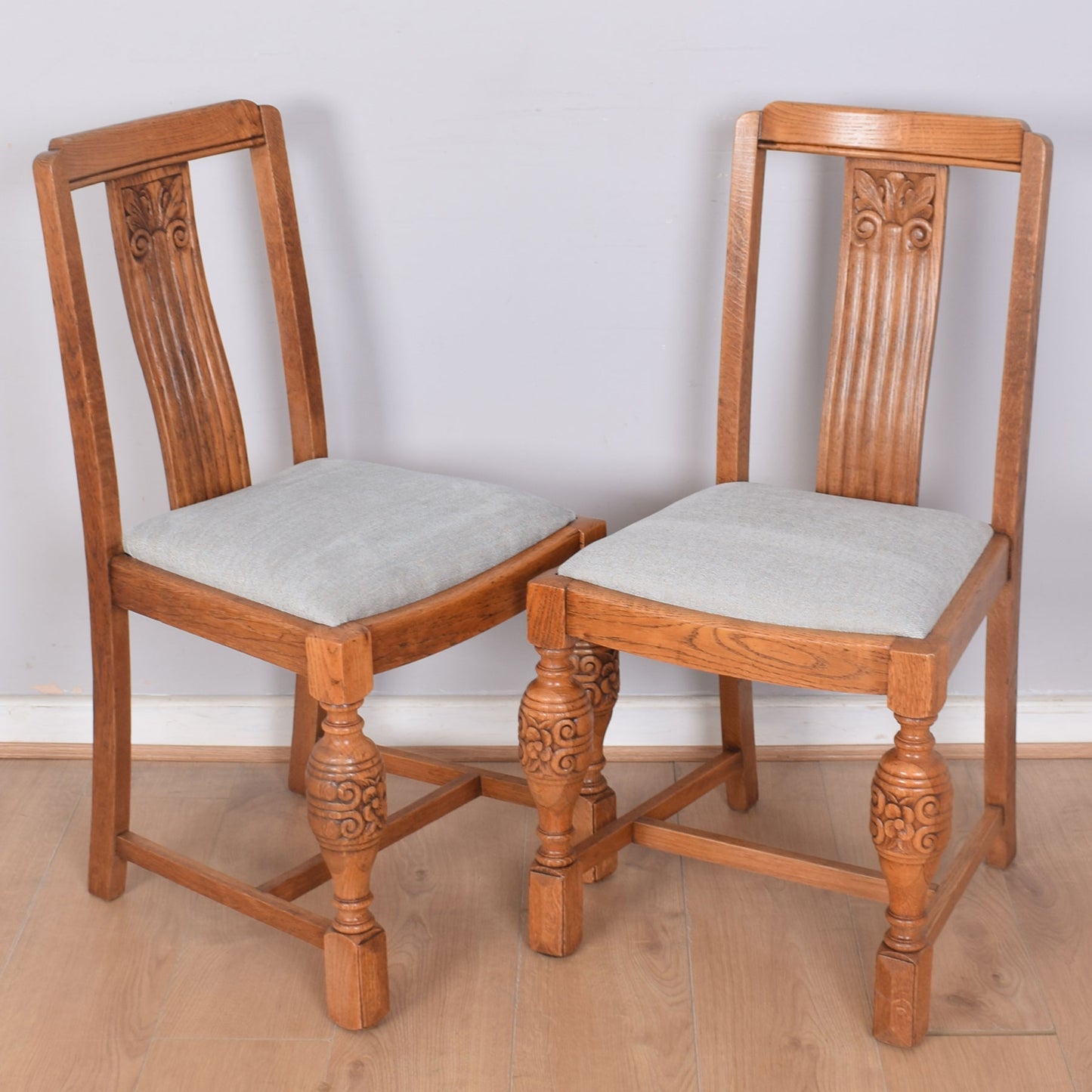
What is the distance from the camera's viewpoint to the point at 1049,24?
1762 millimetres

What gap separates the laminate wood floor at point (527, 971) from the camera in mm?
1479

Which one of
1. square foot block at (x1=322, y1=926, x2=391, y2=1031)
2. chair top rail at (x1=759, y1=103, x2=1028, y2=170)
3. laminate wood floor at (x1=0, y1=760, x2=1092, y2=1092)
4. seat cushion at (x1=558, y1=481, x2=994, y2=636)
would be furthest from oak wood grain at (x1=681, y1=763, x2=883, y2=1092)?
chair top rail at (x1=759, y1=103, x2=1028, y2=170)

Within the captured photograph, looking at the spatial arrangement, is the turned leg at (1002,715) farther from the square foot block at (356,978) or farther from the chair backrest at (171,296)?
the chair backrest at (171,296)

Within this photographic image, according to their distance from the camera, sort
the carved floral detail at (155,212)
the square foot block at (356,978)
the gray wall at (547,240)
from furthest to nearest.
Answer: the gray wall at (547,240)
the carved floral detail at (155,212)
the square foot block at (356,978)

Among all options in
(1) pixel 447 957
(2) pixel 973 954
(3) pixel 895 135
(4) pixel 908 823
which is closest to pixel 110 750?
(1) pixel 447 957

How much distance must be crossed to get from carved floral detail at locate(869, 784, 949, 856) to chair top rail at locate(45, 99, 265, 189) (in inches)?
41.2

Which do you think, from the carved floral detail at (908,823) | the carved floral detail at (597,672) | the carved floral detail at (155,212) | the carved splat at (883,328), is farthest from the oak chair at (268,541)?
the carved floral detail at (908,823)

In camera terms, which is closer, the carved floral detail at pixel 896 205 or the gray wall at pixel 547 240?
the carved floral detail at pixel 896 205

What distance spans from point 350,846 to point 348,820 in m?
0.03

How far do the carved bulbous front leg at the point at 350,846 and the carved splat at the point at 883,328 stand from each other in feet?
2.23

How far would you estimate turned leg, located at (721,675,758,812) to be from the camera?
74.0 inches

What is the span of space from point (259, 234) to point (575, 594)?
751 millimetres

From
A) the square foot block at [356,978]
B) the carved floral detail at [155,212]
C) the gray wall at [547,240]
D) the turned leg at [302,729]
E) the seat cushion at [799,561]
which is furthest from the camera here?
the turned leg at [302,729]

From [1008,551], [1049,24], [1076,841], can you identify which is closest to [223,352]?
[1008,551]
